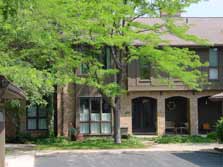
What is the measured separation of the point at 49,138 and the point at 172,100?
10307mm

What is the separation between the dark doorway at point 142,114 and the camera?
3738 cm

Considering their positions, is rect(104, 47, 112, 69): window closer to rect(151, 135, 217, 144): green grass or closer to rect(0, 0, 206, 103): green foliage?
rect(0, 0, 206, 103): green foliage

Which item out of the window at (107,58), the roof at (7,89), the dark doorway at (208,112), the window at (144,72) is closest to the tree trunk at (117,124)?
the window at (107,58)

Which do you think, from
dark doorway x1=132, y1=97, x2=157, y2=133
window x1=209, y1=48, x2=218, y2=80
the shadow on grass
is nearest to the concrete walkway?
the shadow on grass

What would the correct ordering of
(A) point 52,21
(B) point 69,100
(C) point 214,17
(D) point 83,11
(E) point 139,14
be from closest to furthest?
(A) point 52,21, (D) point 83,11, (E) point 139,14, (B) point 69,100, (C) point 214,17

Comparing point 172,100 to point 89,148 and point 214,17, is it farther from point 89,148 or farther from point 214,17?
point 89,148

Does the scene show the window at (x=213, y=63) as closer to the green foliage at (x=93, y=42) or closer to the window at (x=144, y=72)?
the green foliage at (x=93, y=42)

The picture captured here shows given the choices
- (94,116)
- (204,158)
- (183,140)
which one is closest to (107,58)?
(94,116)

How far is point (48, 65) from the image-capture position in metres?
27.0

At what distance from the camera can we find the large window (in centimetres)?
3394

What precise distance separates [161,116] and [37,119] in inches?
331

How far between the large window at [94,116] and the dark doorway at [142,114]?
3.72 m

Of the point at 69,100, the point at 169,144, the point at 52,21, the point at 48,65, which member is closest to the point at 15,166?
the point at 52,21

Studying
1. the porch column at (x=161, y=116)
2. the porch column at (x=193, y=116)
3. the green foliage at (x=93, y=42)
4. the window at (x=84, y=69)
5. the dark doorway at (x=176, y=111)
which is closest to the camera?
the green foliage at (x=93, y=42)
